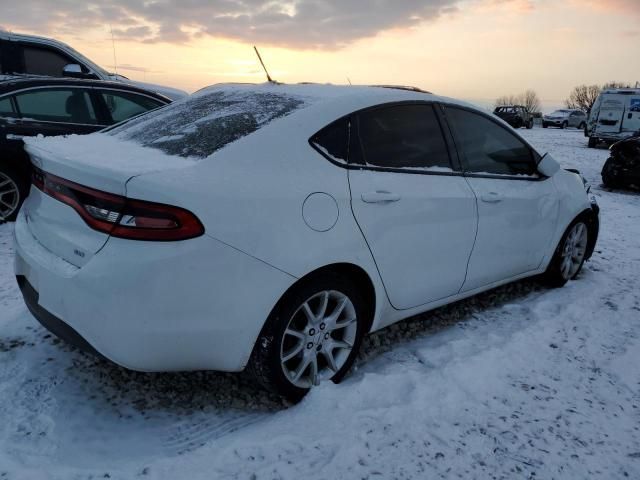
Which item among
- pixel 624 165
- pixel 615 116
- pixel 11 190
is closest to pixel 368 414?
pixel 11 190

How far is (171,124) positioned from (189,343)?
4.16ft

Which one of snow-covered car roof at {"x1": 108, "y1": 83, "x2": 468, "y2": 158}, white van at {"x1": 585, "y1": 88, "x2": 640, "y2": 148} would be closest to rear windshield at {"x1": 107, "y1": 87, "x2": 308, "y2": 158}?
snow-covered car roof at {"x1": 108, "y1": 83, "x2": 468, "y2": 158}

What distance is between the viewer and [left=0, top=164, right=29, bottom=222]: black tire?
17.7 ft

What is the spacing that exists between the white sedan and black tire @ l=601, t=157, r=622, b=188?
26.2ft

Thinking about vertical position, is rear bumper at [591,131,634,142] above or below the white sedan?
below

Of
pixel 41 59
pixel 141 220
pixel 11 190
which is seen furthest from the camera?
pixel 41 59

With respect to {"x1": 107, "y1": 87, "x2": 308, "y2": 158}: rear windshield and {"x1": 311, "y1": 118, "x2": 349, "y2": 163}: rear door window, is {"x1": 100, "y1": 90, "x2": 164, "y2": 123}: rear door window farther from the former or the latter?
{"x1": 311, "y1": 118, "x2": 349, "y2": 163}: rear door window

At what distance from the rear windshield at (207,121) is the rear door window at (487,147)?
1.13 meters

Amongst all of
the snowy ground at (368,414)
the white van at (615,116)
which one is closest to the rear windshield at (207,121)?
the snowy ground at (368,414)

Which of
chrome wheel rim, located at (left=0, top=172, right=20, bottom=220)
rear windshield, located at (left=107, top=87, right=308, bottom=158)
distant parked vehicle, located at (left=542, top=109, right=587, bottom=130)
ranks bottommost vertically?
distant parked vehicle, located at (left=542, top=109, right=587, bottom=130)

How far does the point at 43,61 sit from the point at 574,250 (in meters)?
7.86

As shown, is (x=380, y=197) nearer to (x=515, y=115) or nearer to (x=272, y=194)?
(x=272, y=194)

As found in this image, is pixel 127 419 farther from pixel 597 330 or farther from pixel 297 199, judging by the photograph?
pixel 597 330

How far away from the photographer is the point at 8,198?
5.49 meters
